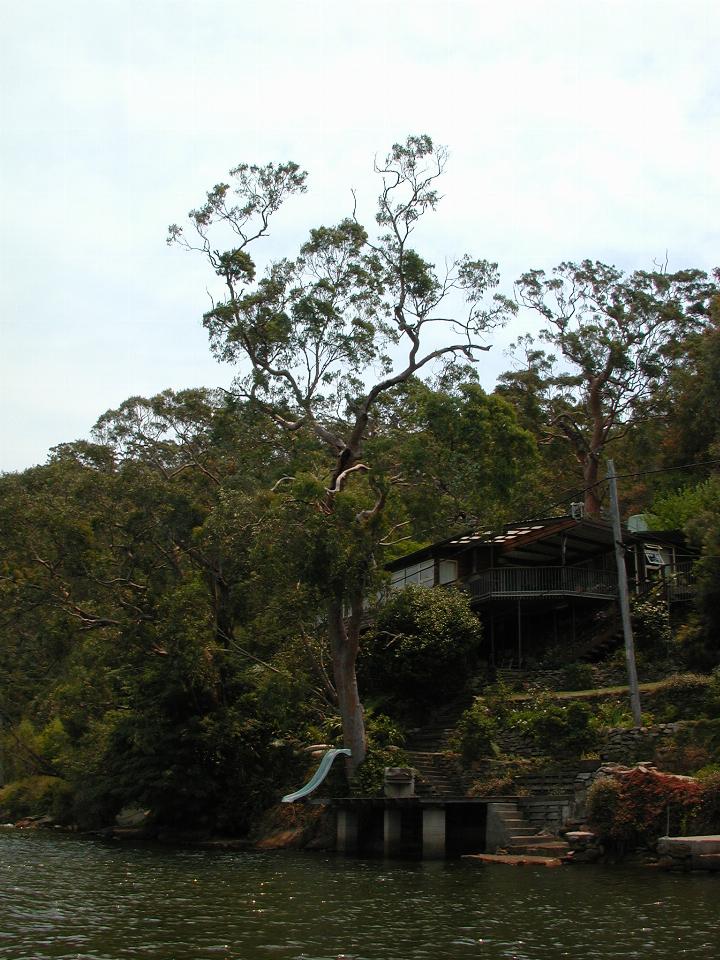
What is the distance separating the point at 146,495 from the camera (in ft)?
105

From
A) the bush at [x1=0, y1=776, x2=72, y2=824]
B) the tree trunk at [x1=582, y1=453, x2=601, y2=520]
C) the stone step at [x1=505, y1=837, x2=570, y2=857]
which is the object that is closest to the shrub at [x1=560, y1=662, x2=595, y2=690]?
→ the stone step at [x1=505, y1=837, x2=570, y2=857]

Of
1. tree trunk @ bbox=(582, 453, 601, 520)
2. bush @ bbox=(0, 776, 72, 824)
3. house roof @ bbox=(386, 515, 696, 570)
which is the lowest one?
bush @ bbox=(0, 776, 72, 824)

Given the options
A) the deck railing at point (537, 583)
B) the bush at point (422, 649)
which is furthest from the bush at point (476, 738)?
the deck railing at point (537, 583)

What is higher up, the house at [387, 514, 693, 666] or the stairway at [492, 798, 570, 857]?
the house at [387, 514, 693, 666]

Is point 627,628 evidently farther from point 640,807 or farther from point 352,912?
point 352,912

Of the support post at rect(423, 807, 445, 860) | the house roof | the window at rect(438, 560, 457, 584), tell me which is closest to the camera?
the support post at rect(423, 807, 445, 860)

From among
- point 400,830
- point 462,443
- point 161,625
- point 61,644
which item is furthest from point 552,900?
point 61,644

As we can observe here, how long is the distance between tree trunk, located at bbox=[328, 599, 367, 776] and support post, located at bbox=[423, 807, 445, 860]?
399 centimetres

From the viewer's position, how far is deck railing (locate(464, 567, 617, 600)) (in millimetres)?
36000

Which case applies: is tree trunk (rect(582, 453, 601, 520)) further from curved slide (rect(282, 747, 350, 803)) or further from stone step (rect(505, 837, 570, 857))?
stone step (rect(505, 837, 570, 857))

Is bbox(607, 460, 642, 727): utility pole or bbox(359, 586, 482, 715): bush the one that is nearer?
bbox(607, 460, 642, 727): utility pole

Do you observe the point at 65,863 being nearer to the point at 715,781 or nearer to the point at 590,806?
the point at 590,806

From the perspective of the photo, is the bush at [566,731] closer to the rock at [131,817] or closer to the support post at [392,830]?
the support post at [392,830]

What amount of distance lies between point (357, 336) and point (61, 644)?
45.9 feet
